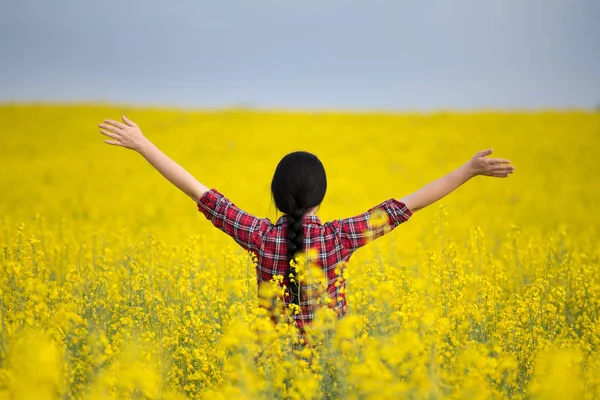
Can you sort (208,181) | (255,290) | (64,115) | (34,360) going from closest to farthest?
(34,360) < (255,290) < (208,181) < (64,115)

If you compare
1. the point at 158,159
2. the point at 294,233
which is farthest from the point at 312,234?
the point at 158,159

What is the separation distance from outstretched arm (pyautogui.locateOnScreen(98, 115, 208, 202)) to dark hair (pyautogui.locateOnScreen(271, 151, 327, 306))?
396mm

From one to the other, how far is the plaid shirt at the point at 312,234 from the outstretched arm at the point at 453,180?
58 mm

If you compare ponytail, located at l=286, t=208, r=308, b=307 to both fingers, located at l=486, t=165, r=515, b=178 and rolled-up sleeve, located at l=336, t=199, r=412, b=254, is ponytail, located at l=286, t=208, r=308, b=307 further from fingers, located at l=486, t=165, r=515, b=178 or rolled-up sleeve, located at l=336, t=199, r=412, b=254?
fingers, located at l=486, t=165, r=515, b=178

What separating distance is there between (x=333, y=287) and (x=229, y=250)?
5.19ft

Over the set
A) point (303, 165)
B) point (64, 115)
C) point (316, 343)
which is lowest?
point (316, 343)

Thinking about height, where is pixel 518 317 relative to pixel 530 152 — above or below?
below

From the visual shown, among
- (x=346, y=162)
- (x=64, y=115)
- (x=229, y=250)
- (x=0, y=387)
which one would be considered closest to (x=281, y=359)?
(x=0, y=387)

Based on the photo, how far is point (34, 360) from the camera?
234 centimetres

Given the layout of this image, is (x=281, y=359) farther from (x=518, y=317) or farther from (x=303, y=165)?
(x=518, y=317)

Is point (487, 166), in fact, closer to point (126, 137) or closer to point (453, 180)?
point (453, 180)

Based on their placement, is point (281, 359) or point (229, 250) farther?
point (229, 250)

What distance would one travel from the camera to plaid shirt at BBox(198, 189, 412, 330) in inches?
112

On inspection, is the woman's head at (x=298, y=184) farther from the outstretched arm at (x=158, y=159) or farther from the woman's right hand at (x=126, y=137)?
the woman's right hand at (x=126, y=137)
